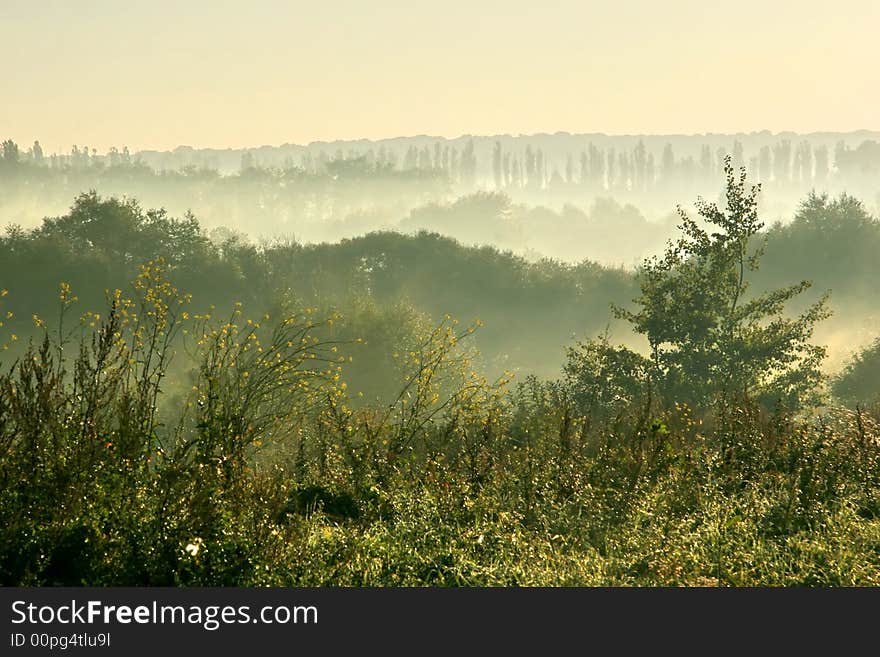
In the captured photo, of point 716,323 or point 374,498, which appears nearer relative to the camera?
point 374,498

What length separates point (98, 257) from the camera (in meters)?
51.5

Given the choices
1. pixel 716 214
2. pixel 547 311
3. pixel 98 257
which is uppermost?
pixel 716 214

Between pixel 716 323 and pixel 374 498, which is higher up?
pixel 374 498

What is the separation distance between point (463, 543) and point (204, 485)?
218 cm

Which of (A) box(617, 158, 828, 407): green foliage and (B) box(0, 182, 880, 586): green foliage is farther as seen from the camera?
(A) box(617, 158, 828, 407): green foliage

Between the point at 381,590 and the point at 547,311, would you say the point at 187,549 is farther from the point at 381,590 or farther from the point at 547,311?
the point at 547,311

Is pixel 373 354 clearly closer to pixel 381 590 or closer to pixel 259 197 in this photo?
pixel 381 590

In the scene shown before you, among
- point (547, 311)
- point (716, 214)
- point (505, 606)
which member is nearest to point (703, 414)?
point (716, 214)

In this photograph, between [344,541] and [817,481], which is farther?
[817,481]

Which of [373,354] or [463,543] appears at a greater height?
[463,543]

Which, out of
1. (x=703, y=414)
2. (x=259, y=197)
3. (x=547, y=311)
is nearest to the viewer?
(x=703, y=414)

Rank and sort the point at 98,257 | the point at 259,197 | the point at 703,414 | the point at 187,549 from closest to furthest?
the point at 187,549
the point at 703,414
the point at 98,257
the point at 259,197

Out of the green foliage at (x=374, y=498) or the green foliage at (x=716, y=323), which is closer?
the green foliage at (x=374, y=498)

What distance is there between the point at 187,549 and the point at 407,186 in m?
165
